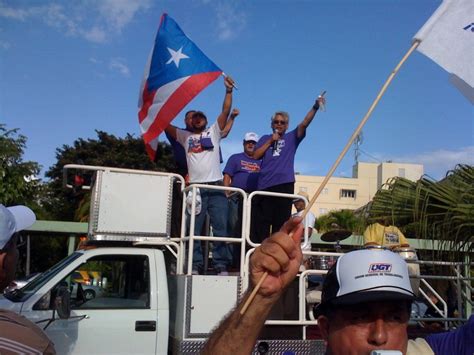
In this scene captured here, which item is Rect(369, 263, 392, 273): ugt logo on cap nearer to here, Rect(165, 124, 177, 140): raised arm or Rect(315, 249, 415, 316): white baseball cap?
Rect(315, 249, 415, 316): white baseball cap

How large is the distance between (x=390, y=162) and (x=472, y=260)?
Answer: 66.6m

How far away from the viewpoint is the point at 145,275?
17.9ft

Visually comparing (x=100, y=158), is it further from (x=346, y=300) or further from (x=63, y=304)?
(x=346, y=300)

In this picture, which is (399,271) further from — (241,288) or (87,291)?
(87,291)

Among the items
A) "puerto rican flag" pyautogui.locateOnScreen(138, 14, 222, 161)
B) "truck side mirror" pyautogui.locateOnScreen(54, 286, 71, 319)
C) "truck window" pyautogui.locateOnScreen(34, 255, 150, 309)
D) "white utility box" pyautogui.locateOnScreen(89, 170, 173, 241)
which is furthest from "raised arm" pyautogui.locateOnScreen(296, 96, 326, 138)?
"truck side mirror" pyautogui.locateOnScreen(54, 286, 71, 319)

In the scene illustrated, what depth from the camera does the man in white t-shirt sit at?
19.2 feet

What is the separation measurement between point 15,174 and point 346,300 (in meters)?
12.7

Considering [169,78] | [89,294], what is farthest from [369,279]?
[169,78]

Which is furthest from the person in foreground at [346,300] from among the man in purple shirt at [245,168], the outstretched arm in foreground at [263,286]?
the man in purple shirt at [245,168]

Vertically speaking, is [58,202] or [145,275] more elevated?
[58,202]

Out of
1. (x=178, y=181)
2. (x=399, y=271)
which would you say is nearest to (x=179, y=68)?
(x=178, y=181)

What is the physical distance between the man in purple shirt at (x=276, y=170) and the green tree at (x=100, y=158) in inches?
814

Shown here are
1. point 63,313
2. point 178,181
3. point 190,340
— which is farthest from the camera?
point 178,181

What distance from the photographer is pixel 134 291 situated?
550 centimetres
